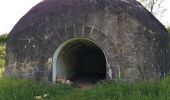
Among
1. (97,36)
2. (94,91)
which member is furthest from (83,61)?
(94,91)

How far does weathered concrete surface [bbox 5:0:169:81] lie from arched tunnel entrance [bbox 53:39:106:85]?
1.28ft

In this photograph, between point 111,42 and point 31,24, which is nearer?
point 111,42

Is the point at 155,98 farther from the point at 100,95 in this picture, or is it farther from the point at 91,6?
the point at 91,6

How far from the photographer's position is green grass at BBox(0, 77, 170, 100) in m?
8.06

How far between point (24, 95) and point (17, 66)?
1.86 m

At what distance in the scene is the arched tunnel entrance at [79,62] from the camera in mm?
10492

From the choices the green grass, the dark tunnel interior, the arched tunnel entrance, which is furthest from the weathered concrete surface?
the dark tunnel interior

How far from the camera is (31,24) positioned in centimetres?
1023

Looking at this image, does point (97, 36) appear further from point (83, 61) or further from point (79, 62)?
point (83, 61)

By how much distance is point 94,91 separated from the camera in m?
8.39

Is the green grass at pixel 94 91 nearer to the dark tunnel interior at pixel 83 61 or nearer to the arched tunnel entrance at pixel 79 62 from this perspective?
the arched tunnel entrance at pixel 79 62

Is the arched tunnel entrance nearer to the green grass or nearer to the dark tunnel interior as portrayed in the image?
the dark tunnel interior

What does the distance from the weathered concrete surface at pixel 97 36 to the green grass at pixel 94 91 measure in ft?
1.91

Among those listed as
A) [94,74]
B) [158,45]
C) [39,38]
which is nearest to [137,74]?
[158,45]
